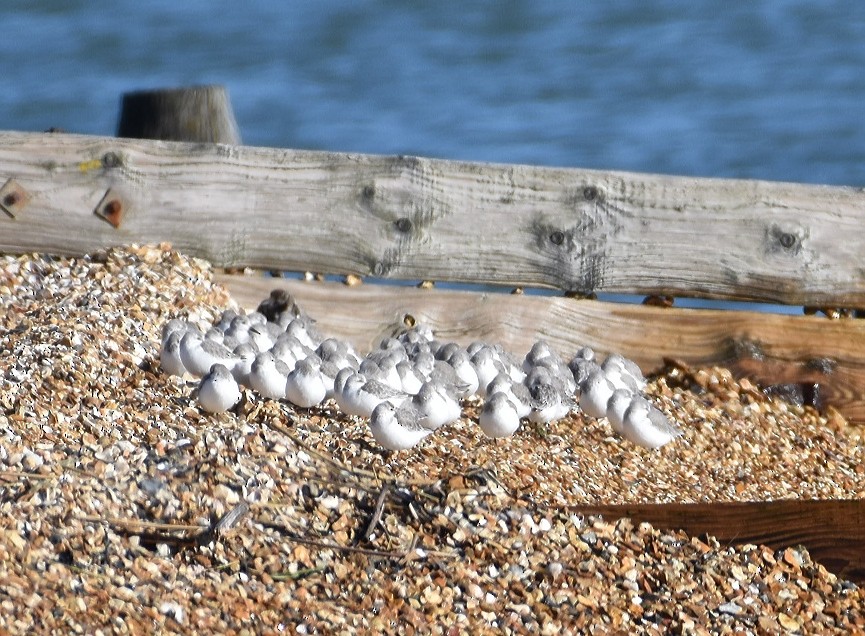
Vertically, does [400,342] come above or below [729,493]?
above

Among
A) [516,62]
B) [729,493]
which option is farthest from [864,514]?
[516,62]

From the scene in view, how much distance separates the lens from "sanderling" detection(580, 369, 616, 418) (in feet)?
13.2

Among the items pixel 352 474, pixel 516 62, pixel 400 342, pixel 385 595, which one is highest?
pixel 516 62

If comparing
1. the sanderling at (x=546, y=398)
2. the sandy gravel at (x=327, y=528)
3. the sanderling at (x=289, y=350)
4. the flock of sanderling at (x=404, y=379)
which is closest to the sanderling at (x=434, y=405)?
the flock of sanderling at (x=404, y=379)

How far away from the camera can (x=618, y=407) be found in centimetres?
395

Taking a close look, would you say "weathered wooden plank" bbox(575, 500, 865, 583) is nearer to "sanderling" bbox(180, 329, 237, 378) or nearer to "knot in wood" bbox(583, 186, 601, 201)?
"sanderling" bbox(180, 329, 237, 378)

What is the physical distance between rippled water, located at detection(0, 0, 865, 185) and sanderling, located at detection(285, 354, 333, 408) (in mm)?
10882

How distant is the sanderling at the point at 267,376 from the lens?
12.1 feet

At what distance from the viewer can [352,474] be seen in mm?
3346

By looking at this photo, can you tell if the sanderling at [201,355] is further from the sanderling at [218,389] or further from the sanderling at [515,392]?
the sanderling at [515,392]

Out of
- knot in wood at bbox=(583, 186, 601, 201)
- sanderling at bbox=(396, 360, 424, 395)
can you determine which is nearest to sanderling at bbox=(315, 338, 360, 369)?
sanderling at bbox=(396, 360, 424, 395)

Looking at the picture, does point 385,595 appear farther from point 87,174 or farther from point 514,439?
point 87,174

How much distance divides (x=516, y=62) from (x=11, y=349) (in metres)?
14.1

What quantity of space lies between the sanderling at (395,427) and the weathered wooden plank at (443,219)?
1461mm
